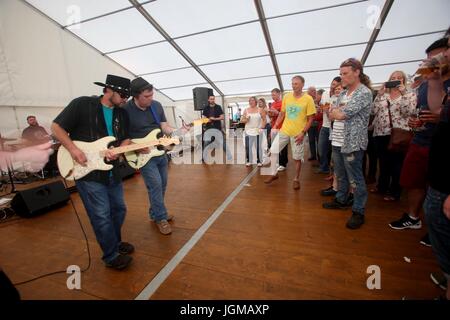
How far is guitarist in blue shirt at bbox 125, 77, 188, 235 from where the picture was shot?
2.17 meters

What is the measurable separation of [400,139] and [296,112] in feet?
4.29

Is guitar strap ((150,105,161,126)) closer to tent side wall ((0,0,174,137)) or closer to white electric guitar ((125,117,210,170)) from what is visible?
white electric guitar ((125,117,210,170))

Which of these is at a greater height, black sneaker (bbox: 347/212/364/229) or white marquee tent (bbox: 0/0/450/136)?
white marquee tent (bbox: 0/0/450/136)

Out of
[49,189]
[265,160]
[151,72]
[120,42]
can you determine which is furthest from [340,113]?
[151,72]

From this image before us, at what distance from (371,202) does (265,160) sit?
2477mm

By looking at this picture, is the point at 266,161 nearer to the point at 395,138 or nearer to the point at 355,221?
the point at 395,138

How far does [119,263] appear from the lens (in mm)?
1849

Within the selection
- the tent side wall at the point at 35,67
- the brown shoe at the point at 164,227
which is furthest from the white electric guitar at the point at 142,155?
the tent side wall at the point at 35,67

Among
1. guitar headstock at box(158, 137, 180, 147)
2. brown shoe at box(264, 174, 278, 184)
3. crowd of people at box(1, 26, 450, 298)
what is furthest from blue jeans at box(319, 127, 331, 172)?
guitar headstock at box(158, 137, 180, 147)

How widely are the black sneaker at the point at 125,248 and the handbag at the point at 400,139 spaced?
318 cm

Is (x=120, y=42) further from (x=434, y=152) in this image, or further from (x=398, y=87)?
(x=434, y=152)

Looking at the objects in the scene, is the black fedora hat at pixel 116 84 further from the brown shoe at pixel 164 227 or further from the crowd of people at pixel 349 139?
the brown shoe at pixel 164 227

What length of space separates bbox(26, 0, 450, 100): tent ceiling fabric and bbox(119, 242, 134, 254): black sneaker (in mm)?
6091

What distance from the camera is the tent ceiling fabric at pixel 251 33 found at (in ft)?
18.3
